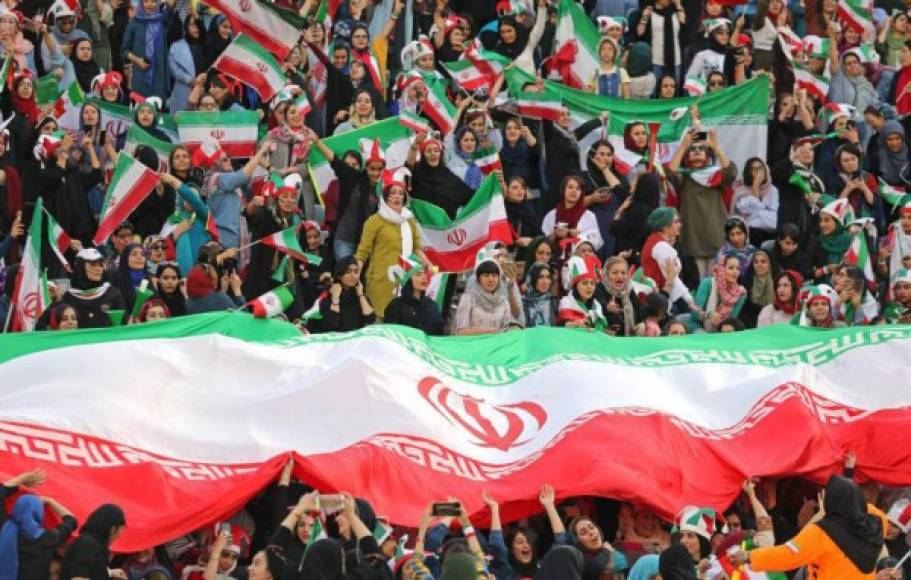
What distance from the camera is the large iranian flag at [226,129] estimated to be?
27.2m

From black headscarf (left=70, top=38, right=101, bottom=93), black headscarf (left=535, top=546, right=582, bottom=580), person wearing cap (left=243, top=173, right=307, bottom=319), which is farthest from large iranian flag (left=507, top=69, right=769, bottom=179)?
black headscarf (left=535, top=546, right=582, bottom=580)

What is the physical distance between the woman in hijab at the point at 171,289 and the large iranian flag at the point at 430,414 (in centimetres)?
77

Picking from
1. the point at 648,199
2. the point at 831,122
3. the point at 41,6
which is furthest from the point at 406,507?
the point at 41,6

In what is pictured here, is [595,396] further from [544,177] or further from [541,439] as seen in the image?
[544,177]

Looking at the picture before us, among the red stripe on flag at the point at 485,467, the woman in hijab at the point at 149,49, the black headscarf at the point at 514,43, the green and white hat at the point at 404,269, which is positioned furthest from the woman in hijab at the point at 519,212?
the red stripe on flag at the point at 485,467

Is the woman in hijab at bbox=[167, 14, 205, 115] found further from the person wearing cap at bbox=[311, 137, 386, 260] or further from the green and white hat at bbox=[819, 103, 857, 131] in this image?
the green and white hat at bbox=[819, 103, 857, 131]

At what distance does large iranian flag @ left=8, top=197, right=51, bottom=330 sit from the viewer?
79.3 ft

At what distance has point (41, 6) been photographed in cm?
3008

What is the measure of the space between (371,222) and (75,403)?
13.5 ft

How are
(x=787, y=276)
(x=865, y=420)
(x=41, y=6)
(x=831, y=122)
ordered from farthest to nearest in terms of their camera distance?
1. (x=41, y=6)
2. (x=831, y=122)
3. (x=787, y=276)
4. (x=865, y=420)

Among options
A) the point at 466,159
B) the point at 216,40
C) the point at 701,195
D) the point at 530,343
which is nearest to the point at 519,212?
the point at 466,159

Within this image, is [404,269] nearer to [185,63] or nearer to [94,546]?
[185,63]

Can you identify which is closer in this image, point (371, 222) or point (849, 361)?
point (849, 361)

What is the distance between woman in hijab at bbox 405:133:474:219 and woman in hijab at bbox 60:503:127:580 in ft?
25.5
